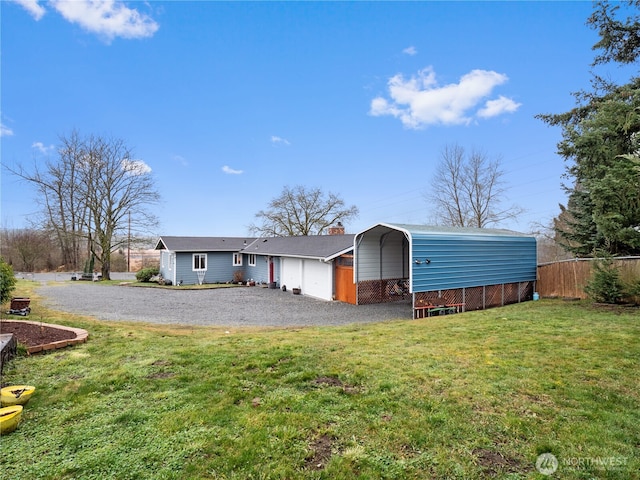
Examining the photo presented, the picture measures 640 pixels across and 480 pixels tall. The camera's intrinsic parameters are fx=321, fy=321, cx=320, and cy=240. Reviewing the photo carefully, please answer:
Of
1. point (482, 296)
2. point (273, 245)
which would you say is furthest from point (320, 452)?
point (273, 245)

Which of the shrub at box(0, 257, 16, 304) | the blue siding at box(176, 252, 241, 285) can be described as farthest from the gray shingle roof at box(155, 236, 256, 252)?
the shrub at box(0, 257, 16, 304)

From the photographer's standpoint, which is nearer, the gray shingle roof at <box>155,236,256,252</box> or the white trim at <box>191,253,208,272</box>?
the gray shingle roof at <box>155,236,256,252</box>

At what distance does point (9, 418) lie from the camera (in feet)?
10.1

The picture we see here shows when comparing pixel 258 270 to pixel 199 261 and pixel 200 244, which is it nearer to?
pixel 199 261

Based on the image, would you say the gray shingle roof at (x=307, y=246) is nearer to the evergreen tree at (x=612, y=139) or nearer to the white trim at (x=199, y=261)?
the white trim at (x=199, y=261)

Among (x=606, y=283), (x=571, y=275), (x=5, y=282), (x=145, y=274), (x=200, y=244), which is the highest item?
(x=200, y=244)

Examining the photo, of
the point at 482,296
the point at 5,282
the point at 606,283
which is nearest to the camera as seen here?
the point at 5,282

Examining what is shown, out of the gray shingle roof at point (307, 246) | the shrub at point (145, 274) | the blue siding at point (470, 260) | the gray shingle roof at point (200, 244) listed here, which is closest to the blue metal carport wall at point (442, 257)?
the blue siding at point (470, 260)

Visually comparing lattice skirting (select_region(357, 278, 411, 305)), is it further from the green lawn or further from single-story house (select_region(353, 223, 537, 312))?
→ the green lawn

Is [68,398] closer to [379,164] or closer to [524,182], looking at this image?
[379,164]

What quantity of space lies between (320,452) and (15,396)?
3389 mm

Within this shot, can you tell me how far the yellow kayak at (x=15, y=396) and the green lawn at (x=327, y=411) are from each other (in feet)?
0.60

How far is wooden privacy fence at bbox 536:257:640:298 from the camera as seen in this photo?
447 inches

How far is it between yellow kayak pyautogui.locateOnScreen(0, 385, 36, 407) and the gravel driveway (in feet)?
20.9
